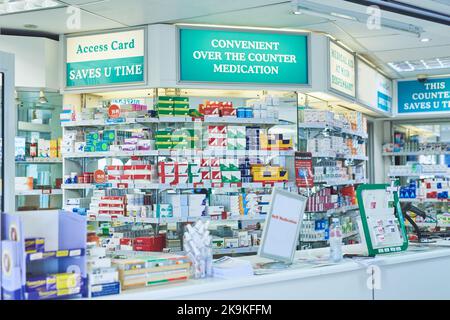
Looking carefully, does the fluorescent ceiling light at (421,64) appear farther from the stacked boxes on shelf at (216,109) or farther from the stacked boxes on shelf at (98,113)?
the stacked boxes on shelf at (98,113)

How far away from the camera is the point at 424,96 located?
32.8ft

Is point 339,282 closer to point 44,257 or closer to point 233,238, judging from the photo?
point 44,257

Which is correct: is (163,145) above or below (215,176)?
above

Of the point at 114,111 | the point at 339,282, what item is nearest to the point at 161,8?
the point at 114,111

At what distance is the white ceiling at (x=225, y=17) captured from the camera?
19.1 feet

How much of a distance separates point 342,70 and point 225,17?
1988 mm

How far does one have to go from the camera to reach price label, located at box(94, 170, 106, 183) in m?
6.58

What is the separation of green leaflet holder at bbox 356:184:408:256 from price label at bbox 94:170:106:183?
3.73 m

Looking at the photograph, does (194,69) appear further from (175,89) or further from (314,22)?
(314,22)

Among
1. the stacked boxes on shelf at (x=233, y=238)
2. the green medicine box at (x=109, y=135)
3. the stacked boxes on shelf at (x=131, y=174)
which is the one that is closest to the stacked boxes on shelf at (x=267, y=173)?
the stacked boxes on shelf at (x=233, y=238)

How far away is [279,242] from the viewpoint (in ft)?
10.5

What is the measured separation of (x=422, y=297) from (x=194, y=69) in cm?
379

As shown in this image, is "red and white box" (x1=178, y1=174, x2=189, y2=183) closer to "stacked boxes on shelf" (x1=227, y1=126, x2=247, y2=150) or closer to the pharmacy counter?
"stacked boxes on shelf" (x1=227, y1=126, x2=247, y2=150)

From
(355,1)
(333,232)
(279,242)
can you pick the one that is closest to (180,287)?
(279,242)
